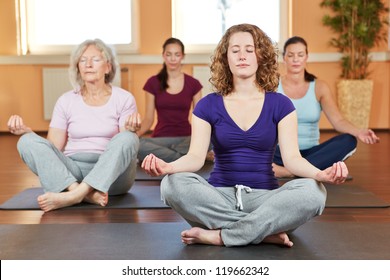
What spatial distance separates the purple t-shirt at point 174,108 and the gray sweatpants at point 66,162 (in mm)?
1498

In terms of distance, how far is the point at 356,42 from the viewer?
715 centimetres

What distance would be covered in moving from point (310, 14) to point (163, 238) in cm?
509

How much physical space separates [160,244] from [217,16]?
5.15 meters

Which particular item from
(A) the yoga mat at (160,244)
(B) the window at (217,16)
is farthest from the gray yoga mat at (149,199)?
(B) the window at (217,16)

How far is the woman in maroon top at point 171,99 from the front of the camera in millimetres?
4762

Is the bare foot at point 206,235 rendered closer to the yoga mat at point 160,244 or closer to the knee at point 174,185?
the yoga mat at point 160,244

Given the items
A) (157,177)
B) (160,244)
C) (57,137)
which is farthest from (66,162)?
(160,244)

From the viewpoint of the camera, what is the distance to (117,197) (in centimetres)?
357

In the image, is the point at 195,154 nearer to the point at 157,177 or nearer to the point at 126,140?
the point at 126,140

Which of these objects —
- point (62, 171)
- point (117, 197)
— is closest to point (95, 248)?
point (62, 171)

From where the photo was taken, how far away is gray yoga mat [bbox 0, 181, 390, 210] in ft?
10.9

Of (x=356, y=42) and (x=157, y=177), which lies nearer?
(x=157, y=177)

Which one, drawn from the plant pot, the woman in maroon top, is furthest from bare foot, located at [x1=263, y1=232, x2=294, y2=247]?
the plant pot

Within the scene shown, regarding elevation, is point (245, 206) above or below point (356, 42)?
below
